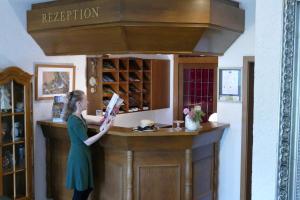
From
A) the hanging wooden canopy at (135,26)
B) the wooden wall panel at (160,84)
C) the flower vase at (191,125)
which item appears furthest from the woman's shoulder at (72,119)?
the wooden wall panel at (160,84)

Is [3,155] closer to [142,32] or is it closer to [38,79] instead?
[38,79]

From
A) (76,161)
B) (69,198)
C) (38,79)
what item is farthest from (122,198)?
(38,79)

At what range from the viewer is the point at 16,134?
4.21 metres

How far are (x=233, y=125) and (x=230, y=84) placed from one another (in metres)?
0.48

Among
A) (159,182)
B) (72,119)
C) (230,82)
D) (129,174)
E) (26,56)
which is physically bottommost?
(159,182)

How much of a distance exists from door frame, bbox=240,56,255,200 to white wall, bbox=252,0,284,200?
3.12 meters

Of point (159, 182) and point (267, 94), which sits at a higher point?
point (267, 94)

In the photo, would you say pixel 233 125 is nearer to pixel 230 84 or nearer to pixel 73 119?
pixel 230 84

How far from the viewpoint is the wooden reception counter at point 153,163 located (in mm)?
3896

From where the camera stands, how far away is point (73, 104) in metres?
3.91

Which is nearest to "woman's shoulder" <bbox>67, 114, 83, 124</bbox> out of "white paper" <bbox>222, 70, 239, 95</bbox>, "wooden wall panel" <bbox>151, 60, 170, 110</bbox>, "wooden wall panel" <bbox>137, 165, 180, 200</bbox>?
"wooden wall panel" <bbox>137, 165, 180, 200</bbox>

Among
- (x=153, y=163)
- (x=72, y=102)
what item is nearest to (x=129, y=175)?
(x=153, y=163)

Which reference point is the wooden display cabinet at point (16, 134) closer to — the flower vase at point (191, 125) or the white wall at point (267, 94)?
the flower vase at point (191, 125)

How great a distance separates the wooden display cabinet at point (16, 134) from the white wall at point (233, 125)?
7.35 feet
